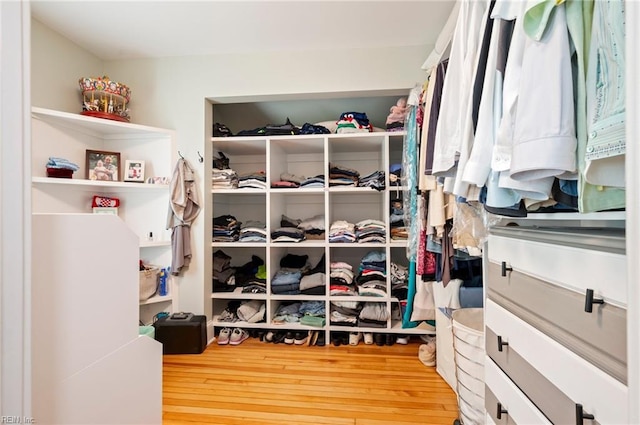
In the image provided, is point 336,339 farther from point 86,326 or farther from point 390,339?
point 86,326

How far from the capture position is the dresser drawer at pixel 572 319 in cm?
53

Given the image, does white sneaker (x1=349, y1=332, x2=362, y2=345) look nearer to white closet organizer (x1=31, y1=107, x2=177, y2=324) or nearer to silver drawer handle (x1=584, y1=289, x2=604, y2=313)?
white closet organizer (x1=31, y1=107, x2=177, y2=324)

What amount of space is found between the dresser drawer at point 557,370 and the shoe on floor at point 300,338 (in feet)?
4.93

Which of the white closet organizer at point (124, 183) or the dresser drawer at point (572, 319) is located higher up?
the white closet organizer at point (124, 183)

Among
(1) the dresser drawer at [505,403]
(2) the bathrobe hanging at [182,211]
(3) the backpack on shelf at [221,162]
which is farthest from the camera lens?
(3) the backpack on shelf at [221,162]

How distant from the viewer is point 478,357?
1.22m

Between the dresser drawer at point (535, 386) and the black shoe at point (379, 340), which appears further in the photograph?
the black shoe at point (379, 340)

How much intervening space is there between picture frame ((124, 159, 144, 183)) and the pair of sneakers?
54.6 inches

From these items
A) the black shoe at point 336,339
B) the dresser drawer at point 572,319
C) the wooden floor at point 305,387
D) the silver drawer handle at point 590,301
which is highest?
the silver drawer handle at point 590,301

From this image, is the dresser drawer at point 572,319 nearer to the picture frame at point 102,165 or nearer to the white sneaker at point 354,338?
the white sneaker at point 354,338

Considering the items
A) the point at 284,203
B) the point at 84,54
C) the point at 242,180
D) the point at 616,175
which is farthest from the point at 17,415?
the point at 84,54

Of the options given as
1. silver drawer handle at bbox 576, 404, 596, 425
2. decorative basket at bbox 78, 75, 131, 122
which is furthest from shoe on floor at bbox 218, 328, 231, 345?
silver drawer handle at bbox 576, 404, 596, 425

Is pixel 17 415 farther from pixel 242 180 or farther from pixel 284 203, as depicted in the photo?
pixel 284 203

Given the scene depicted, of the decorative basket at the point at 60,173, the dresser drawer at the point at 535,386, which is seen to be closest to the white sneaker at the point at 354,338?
the dresser drawer at the point at 535,386
